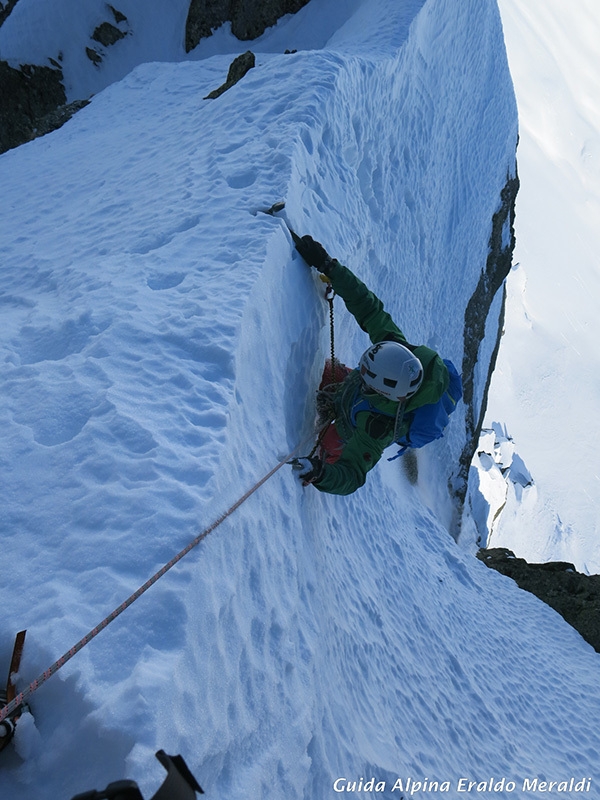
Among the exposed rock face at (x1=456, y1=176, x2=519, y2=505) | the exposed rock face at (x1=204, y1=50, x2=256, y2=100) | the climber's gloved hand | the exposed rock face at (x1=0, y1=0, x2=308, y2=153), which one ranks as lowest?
the exposed rock face at (x1=456, y1=176, x2=519, y2=505)

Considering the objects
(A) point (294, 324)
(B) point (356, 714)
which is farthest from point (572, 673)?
(A) point (294, 324)

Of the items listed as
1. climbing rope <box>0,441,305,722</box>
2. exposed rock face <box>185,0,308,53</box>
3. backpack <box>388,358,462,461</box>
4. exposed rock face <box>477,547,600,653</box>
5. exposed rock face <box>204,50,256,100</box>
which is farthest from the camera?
exposed rock face <box>185,0,308,53</box>

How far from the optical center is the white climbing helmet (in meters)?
3.83

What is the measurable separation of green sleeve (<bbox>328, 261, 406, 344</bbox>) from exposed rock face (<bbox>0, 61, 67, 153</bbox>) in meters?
12.3

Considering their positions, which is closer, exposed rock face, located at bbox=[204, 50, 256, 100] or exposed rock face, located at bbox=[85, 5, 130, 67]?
exposed rock face, located at bbox=[204, 50, 256, 100]

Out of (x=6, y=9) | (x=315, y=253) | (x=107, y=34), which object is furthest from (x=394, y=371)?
(x=6, y=9)

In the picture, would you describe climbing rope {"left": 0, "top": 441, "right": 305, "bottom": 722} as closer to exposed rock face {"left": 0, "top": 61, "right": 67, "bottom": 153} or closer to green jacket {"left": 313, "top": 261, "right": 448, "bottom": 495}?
green jacket {"left": 313, "top": 261, "right": 448, "bottom": 495}

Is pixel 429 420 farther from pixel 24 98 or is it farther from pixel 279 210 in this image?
pixel 24 98

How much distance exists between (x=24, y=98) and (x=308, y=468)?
14663 millimetres

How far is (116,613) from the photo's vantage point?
2092 mm

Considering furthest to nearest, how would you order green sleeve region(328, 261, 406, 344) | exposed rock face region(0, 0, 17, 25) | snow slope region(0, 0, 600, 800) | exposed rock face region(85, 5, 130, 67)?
exposed rock face region(0, 0, 17, 25) → exposed rock face region(85, 5, 130, 67) → green sleeve region(328, 261, 406, 344) → snow slope region(0, 0, 600, 800)

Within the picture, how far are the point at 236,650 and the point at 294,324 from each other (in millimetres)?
2654

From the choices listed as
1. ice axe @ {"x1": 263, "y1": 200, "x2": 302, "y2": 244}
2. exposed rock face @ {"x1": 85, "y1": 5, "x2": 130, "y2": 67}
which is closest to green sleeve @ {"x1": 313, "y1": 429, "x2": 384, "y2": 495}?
ice axe @ {"x1": 263, "y1": 200, "x2": 302, "y2": 244}

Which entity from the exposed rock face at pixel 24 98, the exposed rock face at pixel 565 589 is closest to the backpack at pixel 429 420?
the exposed rock face at pixel 565 589
